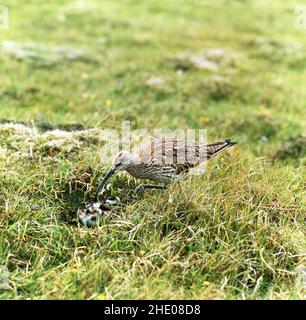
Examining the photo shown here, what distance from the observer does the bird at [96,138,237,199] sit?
22.3 feet

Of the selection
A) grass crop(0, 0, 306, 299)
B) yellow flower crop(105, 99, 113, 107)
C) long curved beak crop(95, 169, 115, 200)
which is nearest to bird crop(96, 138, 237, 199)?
long curved beak crop(95, 169, 115, 200)

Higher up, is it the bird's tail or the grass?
the bird's tail

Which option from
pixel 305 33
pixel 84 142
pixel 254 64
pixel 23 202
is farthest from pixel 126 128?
pixel 305 33

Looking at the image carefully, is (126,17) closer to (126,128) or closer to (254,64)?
(254,64)

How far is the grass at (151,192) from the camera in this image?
Result: 5.82 metres

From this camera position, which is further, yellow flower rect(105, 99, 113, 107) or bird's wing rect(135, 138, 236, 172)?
yellow flower rect(105, 99, 113, 107)

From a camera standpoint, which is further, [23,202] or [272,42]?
[272,42]

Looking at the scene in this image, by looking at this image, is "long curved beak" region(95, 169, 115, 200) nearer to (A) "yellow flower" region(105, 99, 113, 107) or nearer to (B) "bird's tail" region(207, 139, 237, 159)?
(B) "bird's tail" region(207, 139, 237, 159)

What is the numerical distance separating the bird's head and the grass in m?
0.35

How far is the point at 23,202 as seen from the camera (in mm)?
6516

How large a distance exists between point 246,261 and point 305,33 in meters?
14.2
